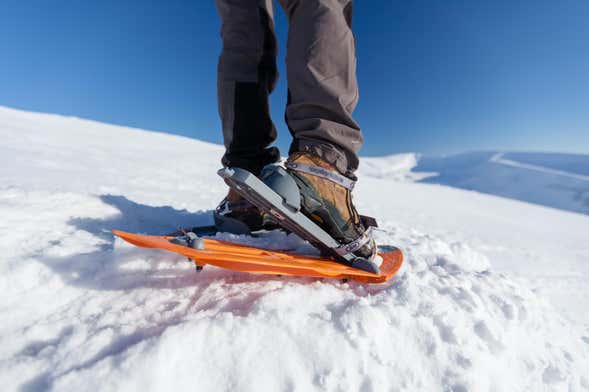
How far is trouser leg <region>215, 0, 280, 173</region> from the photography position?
1298 mm

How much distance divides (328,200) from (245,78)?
0.70 m

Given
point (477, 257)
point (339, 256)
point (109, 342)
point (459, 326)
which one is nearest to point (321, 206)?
point (339, 256)

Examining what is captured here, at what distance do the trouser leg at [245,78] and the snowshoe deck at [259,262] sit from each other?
1.85 ft

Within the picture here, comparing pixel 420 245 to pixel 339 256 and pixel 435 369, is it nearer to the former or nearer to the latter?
pixel 339 256

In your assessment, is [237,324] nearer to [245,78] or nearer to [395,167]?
[245,78]

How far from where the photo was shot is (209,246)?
0.83 metres

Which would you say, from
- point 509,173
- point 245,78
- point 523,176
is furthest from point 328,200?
point 509,173

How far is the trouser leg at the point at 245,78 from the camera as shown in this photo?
130 cm

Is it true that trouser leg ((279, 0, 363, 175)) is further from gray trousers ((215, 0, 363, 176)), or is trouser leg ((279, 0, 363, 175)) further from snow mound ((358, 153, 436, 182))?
snow mound ((358, 153, 436, 182))

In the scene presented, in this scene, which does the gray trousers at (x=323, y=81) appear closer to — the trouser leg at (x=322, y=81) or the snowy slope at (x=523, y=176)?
the trouser leg at (x=322, y=81)

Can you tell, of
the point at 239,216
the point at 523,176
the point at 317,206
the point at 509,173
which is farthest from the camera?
the point at 509,173

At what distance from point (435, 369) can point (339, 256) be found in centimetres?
39

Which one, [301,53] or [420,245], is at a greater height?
[301,53]

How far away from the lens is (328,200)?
98cm
